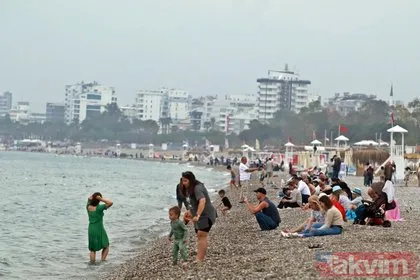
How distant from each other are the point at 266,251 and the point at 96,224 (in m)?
3.69

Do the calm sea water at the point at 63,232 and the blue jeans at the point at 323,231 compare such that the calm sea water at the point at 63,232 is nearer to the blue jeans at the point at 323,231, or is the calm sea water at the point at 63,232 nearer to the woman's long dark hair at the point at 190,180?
the blue jeans at the point at 323,231

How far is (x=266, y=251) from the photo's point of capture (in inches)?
506

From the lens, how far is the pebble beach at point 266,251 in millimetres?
10844

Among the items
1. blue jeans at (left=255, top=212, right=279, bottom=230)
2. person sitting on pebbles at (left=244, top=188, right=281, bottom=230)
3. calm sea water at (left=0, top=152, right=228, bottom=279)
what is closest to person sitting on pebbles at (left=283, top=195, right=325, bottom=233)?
person sitting on pebbles at (left=244, top=188, right=281, bottom=230)

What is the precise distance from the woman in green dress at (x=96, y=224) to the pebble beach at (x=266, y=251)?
641 mm

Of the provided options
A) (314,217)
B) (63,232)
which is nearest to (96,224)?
(314,217)

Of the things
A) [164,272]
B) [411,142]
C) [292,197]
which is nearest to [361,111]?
[411,142]

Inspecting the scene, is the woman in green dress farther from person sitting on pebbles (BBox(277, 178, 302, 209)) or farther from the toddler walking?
person sitting on pebbles (BBox(277, 178, 302, 209))

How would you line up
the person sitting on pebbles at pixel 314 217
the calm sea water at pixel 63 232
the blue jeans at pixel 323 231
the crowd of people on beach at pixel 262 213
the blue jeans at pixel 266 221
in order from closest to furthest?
the crowd of people on beach at pixel 262 213 < the blue jeans at pixel 323 231 < the person sitting on pebbles at pixel 314 217 < the blue jeans at pixel 266 221 < the calm sea water at pixel 63 232

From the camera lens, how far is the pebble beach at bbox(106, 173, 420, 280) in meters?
10.8

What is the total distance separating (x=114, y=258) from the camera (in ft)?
57.3

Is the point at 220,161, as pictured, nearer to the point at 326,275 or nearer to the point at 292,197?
the point at 292,197

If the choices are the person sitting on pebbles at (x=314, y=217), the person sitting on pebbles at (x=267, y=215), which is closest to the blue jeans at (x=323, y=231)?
the person sitting on pebbles at (x=314, y=217)

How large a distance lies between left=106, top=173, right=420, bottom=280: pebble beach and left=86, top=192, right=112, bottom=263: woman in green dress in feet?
2.10
